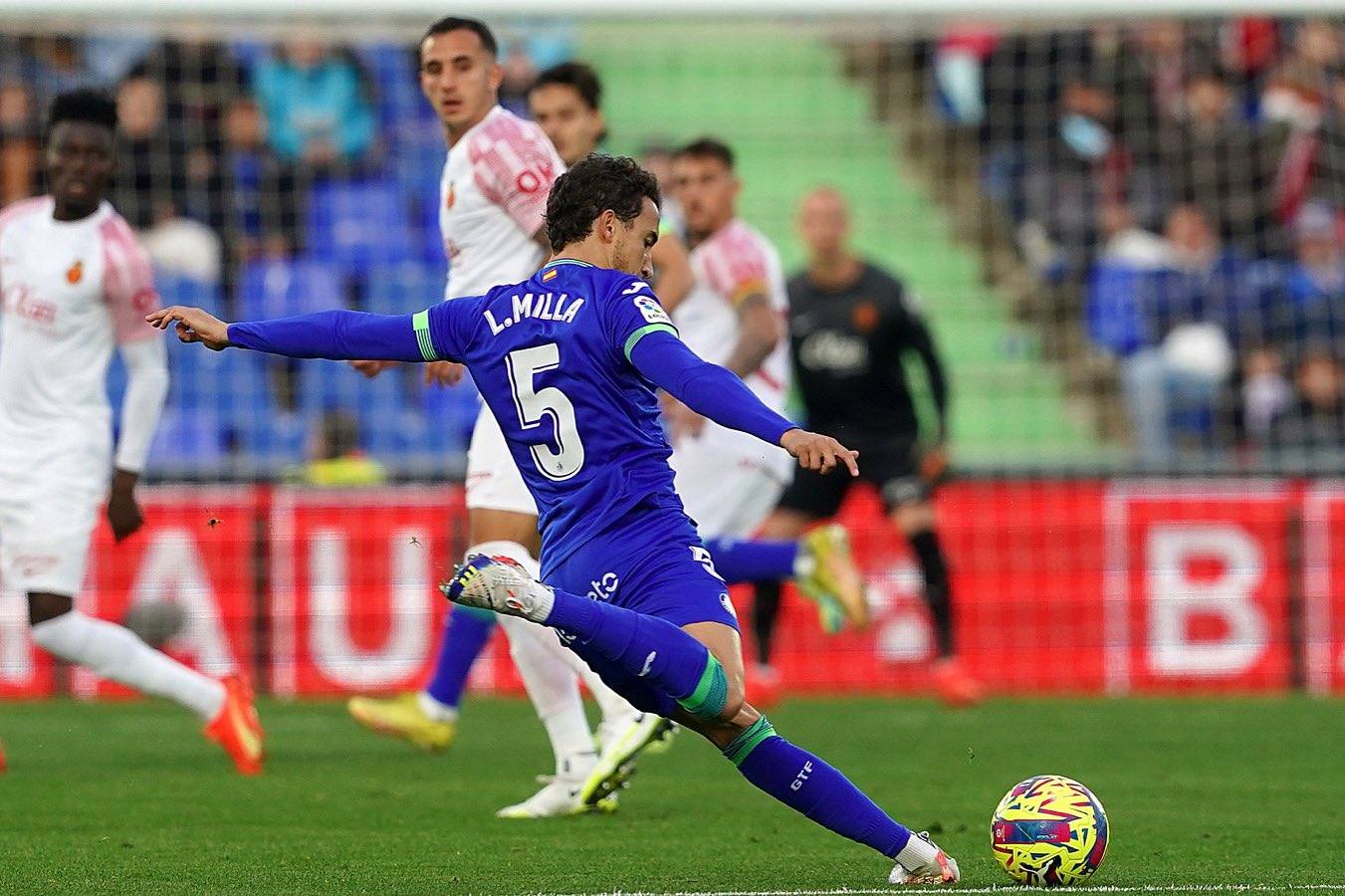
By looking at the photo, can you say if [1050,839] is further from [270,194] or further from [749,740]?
[270,194]

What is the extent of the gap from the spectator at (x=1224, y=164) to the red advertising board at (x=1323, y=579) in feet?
11.8

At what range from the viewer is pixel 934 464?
12.7 meters

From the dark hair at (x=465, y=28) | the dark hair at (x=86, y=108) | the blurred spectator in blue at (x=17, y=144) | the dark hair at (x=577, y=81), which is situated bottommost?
the dark hair at (x=86, y=108)

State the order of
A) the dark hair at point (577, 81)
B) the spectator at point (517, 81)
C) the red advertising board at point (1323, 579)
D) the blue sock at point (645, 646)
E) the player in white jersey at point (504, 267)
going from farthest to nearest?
the spectator at point (517, 81) < the red advertising board at point (1323, 579) < the dark hair at point (577, 81) < the player in white jersey at point (504, 267) < the blue sock at point (645, 646)

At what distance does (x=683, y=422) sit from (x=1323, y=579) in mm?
5815

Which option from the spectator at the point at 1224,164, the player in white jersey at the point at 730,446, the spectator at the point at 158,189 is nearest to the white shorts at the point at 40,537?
the player in white jersey at the point at 730,446

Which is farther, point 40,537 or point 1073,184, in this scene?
point 1073,184

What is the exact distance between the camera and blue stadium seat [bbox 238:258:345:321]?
51.2ft

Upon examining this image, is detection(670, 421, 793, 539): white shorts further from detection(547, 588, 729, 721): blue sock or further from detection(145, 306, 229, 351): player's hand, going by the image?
detection(547, 588, 729, 721): blue sock

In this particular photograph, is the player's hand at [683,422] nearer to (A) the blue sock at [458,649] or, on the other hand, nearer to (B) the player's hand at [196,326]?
(A) the blue sock at [458,649]

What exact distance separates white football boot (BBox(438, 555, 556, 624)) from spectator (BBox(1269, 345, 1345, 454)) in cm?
1064

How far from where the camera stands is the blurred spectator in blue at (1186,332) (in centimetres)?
1577

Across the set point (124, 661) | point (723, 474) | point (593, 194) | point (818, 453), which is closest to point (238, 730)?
point (124, 661)

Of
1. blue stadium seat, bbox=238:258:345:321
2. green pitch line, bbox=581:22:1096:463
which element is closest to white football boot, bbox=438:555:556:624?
blue stadium seat, bbox=238:258:345:321
